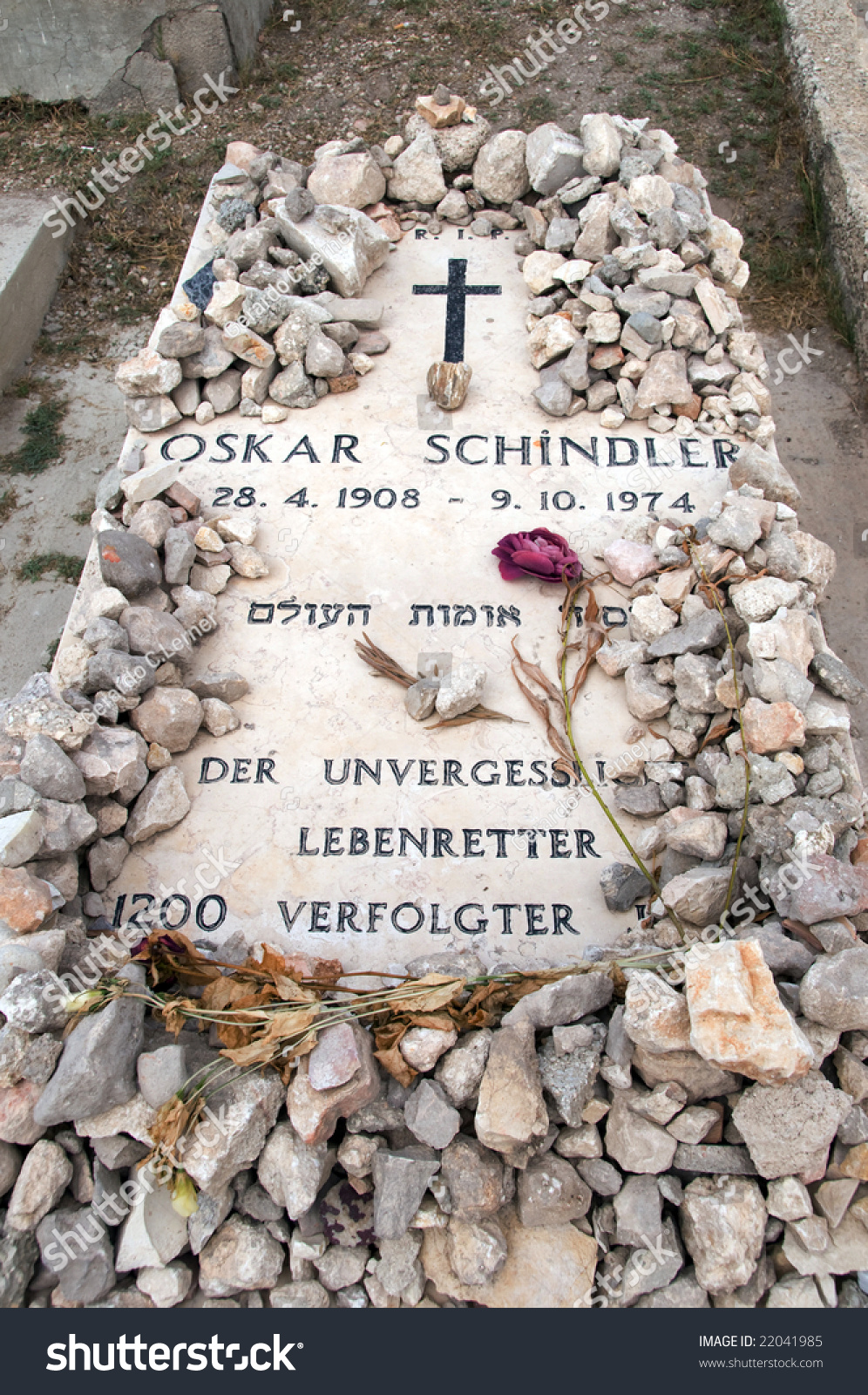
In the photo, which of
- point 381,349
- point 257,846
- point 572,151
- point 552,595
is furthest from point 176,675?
point 572,151

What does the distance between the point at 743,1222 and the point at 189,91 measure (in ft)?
24.4

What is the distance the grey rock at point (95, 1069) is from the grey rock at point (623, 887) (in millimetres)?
1426

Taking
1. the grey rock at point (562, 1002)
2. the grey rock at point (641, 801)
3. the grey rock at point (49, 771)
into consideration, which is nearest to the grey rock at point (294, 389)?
the grey rock at point (49, 771)

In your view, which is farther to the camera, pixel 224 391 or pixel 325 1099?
pixel 224 391

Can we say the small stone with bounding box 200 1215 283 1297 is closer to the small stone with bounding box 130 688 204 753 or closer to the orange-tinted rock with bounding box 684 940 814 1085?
the orange-tinted rock with bounding box 684 940 814 1085

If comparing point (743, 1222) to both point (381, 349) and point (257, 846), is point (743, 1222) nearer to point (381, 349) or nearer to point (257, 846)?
point (257, 846)

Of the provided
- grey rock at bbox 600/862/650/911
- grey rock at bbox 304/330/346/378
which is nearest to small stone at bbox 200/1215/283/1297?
grey rock at bbox 600/862/650/911

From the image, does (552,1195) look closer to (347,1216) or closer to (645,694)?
(347,1216)

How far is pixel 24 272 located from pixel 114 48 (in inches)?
74.7

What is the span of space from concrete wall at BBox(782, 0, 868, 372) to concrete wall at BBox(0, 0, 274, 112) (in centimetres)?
381

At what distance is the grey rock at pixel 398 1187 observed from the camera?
250cm

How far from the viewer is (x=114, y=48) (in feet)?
22.3

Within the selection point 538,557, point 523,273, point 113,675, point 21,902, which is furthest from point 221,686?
point 523,273

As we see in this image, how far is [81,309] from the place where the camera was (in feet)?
21.0
